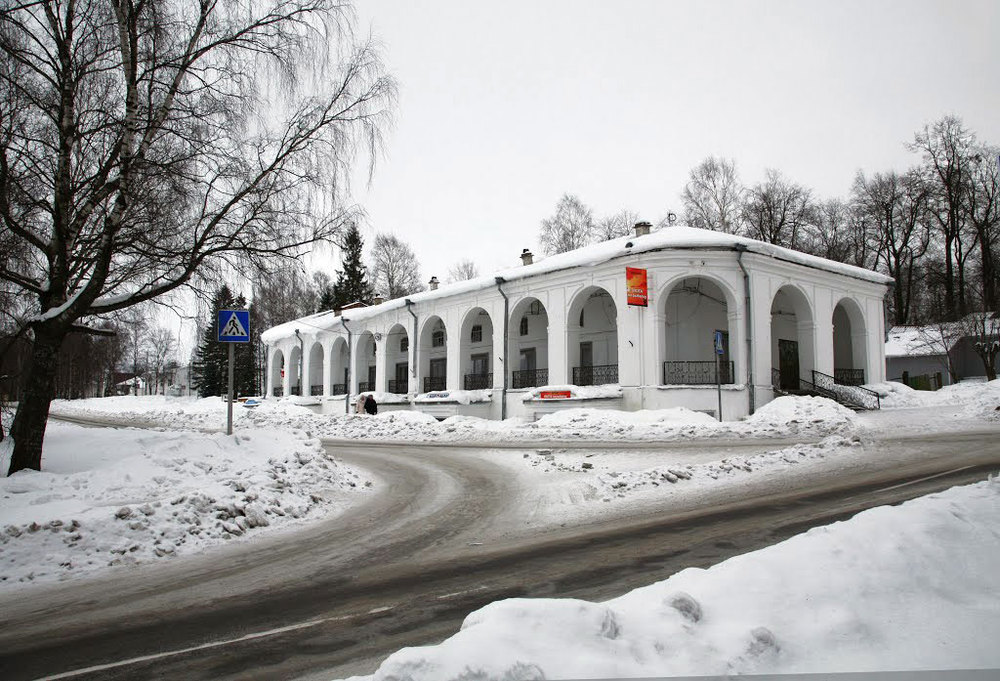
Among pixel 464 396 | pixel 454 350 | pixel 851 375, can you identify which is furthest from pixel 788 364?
pixel 454 350

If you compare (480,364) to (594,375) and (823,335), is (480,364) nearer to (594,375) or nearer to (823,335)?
(594,375)

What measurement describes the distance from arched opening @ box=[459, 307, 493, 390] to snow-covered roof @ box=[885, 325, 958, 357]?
88.3ft

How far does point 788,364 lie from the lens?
1150 inches

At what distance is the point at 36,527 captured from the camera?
696cm

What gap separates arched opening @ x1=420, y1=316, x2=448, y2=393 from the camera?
37.3 meters

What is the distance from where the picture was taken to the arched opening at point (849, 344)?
3020 cm

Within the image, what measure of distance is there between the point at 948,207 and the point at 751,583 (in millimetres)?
53995

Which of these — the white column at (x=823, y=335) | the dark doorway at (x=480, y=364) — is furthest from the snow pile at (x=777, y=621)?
the dark doorway at (x=480, y=364)

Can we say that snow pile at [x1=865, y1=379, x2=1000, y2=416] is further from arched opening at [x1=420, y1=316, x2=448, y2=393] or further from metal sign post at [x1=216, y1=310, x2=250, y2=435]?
metal sign post at [x1=216, y1=310, x2=250, y2=435]

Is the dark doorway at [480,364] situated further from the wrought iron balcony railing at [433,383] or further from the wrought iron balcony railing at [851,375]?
the wrought iron balcony railing at [851,375]

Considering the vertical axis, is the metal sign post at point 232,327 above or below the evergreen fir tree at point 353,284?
below

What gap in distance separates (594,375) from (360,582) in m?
23.8

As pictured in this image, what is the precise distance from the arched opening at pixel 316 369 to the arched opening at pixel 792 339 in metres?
31.5

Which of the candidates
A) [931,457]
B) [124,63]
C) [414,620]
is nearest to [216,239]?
[124,63]
